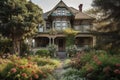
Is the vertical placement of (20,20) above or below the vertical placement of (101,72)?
above

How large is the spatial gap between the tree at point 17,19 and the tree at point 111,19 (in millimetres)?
16643

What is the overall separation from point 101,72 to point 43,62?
906 centimetres

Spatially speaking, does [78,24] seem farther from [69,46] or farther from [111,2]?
[111,2]

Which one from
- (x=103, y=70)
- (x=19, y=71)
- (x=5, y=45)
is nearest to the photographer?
(x=103, y=70)

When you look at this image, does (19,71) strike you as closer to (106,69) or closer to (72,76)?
(72,76)

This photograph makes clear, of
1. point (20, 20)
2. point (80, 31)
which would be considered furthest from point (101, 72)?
point (80, 31)

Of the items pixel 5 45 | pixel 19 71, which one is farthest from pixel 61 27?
pixel 19 71

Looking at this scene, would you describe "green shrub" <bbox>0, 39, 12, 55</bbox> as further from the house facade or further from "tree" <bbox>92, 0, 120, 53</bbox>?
"tree" <bbox>92, 0, 120, 53</bbox>

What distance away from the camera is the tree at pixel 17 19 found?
99.2ft

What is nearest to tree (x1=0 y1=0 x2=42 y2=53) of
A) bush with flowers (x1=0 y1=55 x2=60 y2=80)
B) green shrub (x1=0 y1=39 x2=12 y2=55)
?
green shrub (x1=0 y1=39 x2=12 y2=55)

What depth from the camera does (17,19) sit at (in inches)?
1186

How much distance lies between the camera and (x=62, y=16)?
1741 inches

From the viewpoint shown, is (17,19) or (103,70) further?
(17,19)

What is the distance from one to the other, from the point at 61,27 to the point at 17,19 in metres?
15.4
